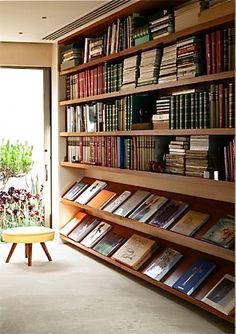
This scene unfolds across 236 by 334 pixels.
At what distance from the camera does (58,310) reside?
417 cm

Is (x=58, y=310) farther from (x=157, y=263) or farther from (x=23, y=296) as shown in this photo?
(x=157, y=263)

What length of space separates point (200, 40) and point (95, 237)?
248 centimetres

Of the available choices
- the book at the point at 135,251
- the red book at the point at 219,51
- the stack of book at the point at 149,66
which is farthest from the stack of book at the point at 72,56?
the red book at the point at 219,51

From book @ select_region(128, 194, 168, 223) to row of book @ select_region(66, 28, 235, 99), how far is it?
3.20 ft

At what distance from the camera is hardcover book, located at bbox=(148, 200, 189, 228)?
182 inches

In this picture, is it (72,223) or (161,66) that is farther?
(72,223)

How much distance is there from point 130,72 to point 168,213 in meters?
1.25

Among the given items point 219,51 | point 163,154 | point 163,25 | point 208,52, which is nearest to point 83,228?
point 163,154

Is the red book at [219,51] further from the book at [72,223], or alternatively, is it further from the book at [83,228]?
the book at [72,223]

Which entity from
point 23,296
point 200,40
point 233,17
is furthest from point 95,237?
point 233,17

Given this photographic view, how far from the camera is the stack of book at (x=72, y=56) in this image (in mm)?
6262

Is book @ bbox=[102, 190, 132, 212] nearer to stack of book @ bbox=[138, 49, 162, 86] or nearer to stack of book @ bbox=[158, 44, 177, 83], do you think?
stack of book @ bbox=[138, 49, 162, 86]

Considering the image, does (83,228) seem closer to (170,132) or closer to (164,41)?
(170,132)

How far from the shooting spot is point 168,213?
4.73 meters
